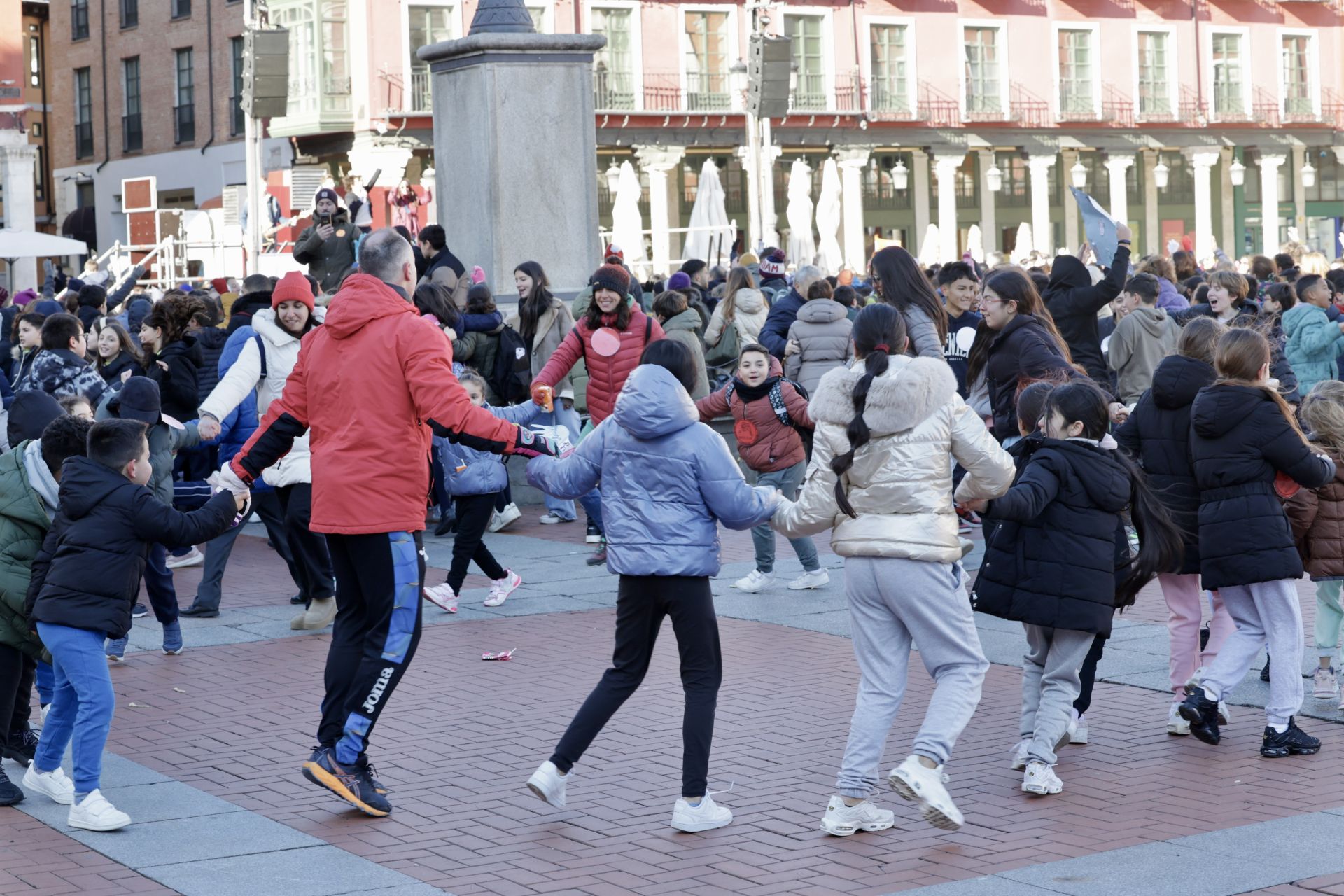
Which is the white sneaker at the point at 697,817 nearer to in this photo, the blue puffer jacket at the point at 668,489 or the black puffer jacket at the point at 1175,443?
the blue puffer jacket at the point at 668,489

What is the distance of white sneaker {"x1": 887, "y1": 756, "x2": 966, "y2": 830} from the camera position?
5.44 m

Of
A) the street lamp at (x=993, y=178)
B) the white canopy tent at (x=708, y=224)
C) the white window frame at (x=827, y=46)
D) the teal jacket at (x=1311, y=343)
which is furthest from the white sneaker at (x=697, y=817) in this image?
the street lamp at (x=993, y=178)

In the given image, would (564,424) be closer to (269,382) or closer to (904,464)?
(269,382)

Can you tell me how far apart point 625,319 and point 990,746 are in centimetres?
453

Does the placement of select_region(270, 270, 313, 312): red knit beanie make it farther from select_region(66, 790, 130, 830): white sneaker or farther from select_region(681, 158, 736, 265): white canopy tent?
select_region(681, 158, 736, 265): white canopy tent

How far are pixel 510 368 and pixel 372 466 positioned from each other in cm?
711

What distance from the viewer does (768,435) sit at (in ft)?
33.7

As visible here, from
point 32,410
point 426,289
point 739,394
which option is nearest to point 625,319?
point 739,394

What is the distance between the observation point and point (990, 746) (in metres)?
6.77

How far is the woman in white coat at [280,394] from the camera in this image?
9.41 meters

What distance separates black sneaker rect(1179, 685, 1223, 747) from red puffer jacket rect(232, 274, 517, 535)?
8.82 ft

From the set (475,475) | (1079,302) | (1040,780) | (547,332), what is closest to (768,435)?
(475,475)

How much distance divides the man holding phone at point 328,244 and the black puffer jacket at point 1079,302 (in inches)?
240

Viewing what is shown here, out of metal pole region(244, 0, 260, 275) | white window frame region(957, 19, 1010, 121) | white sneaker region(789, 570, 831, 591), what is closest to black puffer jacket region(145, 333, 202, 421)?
white sneaker region(789, 570, 831, 591)
